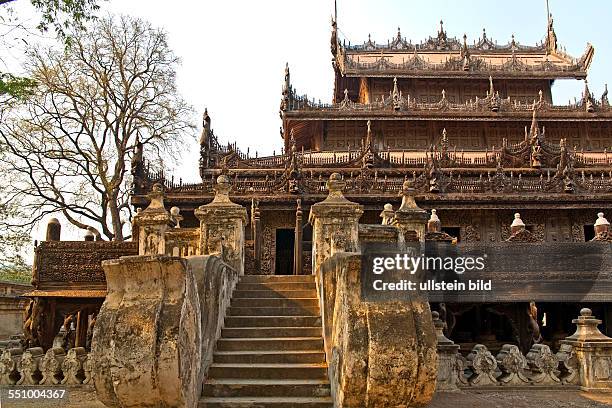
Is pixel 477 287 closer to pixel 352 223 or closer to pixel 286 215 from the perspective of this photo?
pixel 352 223

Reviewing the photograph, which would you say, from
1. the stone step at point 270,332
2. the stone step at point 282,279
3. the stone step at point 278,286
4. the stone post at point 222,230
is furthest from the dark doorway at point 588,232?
the stone step at point 270,332

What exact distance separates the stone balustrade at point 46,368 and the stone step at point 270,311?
2.33 metres

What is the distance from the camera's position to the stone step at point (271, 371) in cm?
615

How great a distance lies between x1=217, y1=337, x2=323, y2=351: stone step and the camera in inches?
264

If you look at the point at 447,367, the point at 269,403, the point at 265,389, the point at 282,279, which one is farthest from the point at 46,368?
the point at 447,367

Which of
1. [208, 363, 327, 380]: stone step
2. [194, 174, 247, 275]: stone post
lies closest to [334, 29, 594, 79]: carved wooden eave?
[194, 174, 247, 275]: stone post

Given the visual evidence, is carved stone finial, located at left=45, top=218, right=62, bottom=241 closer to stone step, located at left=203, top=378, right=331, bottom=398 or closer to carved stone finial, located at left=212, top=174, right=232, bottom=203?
carved stone finial, located at left=212, top=174, right=232, bottom=203

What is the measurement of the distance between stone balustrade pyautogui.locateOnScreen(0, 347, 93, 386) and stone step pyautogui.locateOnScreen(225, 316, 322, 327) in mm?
2375

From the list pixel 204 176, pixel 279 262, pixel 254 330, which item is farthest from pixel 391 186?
pixel 254 330

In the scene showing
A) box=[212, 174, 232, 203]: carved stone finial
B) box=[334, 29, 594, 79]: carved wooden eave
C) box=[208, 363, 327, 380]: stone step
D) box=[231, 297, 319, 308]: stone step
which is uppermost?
→ box=[334, 29, 594, 79]: carved wooden eave

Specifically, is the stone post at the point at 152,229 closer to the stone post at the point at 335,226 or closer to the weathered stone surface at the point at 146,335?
the stone post at the point at 335,226

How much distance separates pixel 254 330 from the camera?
278 inches

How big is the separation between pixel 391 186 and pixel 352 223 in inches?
423

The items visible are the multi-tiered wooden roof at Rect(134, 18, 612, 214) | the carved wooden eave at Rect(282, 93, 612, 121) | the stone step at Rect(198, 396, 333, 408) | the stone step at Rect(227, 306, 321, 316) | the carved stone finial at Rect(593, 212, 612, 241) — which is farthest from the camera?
the carved wooden eave at Rect(282, 93, 612, 121)
